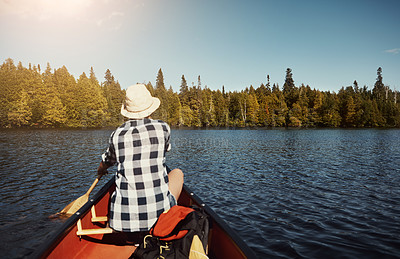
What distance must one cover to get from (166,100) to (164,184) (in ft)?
337

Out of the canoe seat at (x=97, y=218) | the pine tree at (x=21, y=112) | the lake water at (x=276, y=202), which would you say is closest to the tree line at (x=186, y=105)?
the pine tree at (x=21, y=112)

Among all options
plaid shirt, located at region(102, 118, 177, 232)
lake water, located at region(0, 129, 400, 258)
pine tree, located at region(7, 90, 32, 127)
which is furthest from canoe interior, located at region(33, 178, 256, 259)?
pine tree, located at region(7, 90, 32, 127)

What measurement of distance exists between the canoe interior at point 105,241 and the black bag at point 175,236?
413mm

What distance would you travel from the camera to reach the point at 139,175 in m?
3.12

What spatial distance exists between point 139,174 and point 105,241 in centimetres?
240

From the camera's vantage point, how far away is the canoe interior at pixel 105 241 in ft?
10.8

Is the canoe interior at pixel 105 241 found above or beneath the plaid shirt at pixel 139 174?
beneath

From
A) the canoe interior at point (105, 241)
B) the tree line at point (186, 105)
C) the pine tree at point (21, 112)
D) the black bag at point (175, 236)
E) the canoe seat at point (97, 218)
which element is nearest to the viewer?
the black bag at point (175, 236)

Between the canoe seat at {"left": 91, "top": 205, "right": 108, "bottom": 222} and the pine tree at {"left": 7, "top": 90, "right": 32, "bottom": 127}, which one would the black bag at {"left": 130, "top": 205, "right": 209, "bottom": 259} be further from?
the pine tree at {"left": 7, "top": 90, "right": 32, "bottom": 127}

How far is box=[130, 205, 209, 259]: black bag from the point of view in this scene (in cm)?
281

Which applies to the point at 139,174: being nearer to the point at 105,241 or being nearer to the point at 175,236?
the point at 175,236

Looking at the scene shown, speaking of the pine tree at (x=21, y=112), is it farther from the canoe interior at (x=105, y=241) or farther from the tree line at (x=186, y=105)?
the canoe interior at (x=105, y=241)

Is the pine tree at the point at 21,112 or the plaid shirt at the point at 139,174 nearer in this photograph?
the plaid shirt at the point at 139,174

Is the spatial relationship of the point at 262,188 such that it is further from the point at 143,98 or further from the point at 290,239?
the point at 143,98
